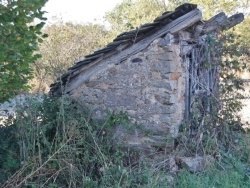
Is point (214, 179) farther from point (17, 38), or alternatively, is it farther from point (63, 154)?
point (17, 38)

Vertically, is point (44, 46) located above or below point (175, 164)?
above

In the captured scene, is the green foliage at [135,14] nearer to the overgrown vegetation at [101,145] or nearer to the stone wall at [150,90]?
the overgrown vegetation at [101,145]

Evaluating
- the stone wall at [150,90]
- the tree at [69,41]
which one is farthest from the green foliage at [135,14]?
the stone wall at [150,90]

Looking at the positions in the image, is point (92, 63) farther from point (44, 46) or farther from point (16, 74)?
point (44, 46)

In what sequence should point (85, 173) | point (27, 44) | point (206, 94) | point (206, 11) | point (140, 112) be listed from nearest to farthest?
1. point (27, 44)
2. point (85, 173)
3. point (140, 112)
4. point (206, 94)
5. point (206, 11)

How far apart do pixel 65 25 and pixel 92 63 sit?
454 inches

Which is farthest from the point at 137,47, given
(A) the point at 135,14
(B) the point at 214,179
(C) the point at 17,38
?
(A) the point at 135,14

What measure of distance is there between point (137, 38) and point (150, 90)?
2.95 feet

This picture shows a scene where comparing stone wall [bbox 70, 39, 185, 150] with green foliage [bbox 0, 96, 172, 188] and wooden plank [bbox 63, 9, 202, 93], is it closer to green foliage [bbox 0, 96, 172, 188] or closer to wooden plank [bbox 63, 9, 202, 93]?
wooden plank [bbox 63, 9, 202, 93]

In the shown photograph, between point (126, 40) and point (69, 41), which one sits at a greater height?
point (69, 41)

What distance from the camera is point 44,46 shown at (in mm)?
15523

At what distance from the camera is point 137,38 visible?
587 centimetres

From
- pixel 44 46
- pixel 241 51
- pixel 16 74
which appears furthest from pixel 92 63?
pixel 44 46

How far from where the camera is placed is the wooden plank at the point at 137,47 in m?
5.59
